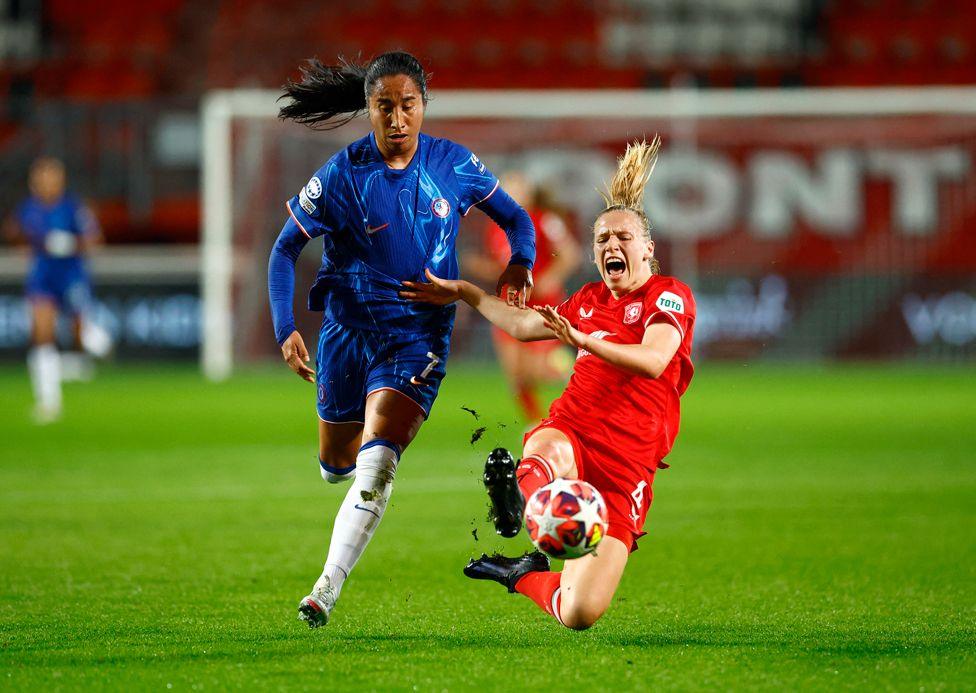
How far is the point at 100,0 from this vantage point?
933 inches

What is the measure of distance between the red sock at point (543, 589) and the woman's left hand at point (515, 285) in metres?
0.99

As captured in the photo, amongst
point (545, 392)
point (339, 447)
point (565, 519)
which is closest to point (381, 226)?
point (339, 447)

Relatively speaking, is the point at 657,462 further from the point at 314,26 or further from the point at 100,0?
the point at 100,0

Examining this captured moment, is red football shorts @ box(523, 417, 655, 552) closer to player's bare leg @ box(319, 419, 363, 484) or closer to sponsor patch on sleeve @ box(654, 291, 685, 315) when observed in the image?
sponsor patch on sleeve @ box(654, 291, 685, 315)

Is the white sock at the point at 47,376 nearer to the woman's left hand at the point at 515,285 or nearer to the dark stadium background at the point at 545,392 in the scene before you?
the dark stadium background at the point at 545,392

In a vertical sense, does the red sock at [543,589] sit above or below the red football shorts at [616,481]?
below

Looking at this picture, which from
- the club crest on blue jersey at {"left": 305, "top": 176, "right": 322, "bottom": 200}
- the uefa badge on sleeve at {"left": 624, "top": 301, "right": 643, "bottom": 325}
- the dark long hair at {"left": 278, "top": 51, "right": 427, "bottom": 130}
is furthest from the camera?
the dark long hair at {"left": 278, "top": 51, "right": 427, "bottom": 130}

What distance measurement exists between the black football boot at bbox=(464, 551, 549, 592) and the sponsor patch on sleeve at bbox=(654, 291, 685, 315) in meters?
1.04

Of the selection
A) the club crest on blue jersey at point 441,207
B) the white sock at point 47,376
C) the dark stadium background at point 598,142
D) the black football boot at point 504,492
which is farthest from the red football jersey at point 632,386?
the dark stadium background at point 598,142

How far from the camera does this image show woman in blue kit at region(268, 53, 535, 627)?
5.31 meters

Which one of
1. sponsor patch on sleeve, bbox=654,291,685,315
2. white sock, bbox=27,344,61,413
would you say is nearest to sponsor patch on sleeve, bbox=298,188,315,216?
sponsor patch on sleeve, bbox=654,291,685,315

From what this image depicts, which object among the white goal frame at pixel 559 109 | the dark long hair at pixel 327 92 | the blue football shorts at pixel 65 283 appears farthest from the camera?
the white goal frame at pixel 559 109

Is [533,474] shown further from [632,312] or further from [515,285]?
[515,285]

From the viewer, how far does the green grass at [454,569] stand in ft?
14.9
